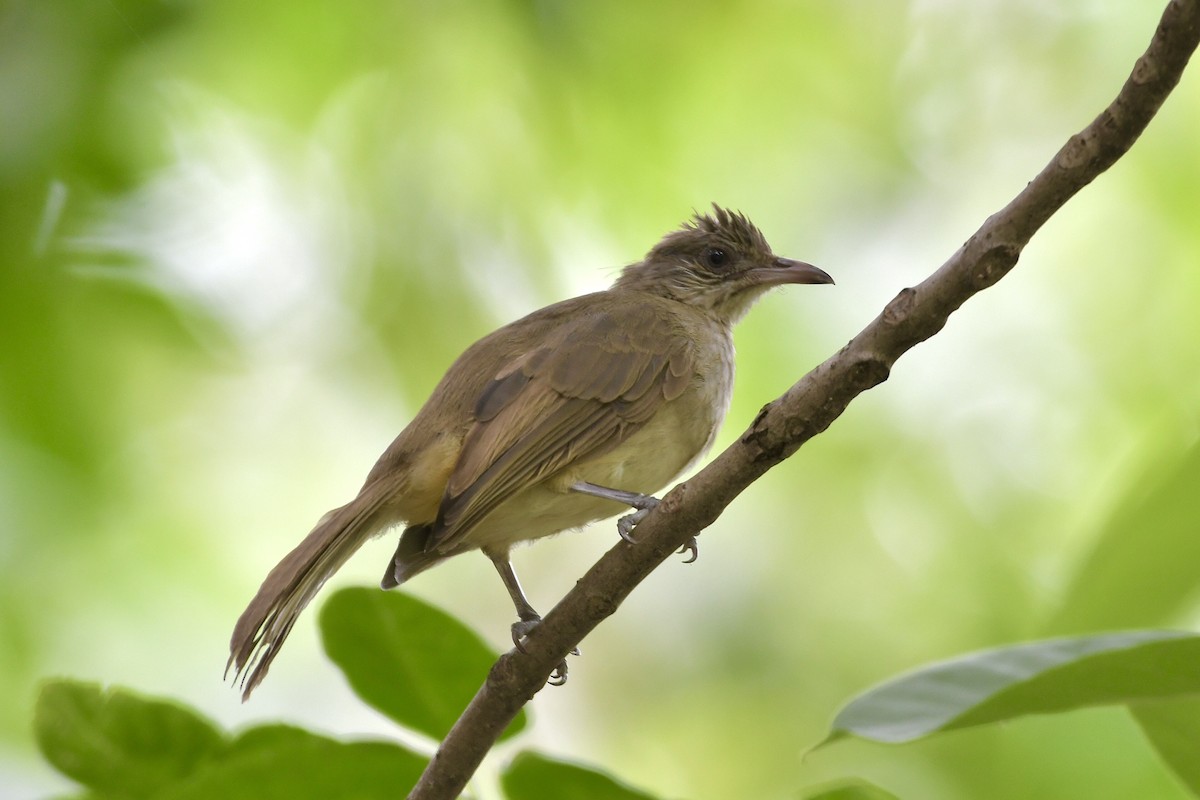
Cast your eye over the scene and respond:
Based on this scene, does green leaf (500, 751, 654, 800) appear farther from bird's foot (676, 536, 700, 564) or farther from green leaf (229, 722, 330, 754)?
bird's foot (676, 536, 700, 564)

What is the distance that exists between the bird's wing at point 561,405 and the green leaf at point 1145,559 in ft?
5.57

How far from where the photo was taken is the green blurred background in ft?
19.7

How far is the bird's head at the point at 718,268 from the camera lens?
16.8ft

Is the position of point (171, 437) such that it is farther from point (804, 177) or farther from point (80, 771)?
point (80, 771)

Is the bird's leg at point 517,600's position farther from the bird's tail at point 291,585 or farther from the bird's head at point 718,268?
→ the bird's head at point 718,268

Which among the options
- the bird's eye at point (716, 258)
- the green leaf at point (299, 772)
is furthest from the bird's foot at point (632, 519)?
the bird's eye at point (716, 258)

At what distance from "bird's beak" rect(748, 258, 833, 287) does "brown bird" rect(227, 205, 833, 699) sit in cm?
58

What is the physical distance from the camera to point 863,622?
268 inches

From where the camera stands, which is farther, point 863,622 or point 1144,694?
point 863,622

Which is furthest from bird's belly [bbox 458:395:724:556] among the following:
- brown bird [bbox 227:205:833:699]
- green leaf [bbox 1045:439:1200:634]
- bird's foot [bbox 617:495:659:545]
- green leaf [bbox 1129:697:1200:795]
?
green leaf [bbox 1129:697:1200:795]

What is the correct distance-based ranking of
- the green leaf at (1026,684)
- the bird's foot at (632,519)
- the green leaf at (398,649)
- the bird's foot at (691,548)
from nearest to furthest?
the green leaf at (1026,684) < the green leaf at (398,649) < the bird's foot at (632,519) < the bird's foot at (691,548)

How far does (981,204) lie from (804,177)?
3.29 feet

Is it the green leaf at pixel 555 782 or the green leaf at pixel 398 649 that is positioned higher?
the green leaf at pixel 398 649

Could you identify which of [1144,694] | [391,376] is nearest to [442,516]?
[1144,694]
